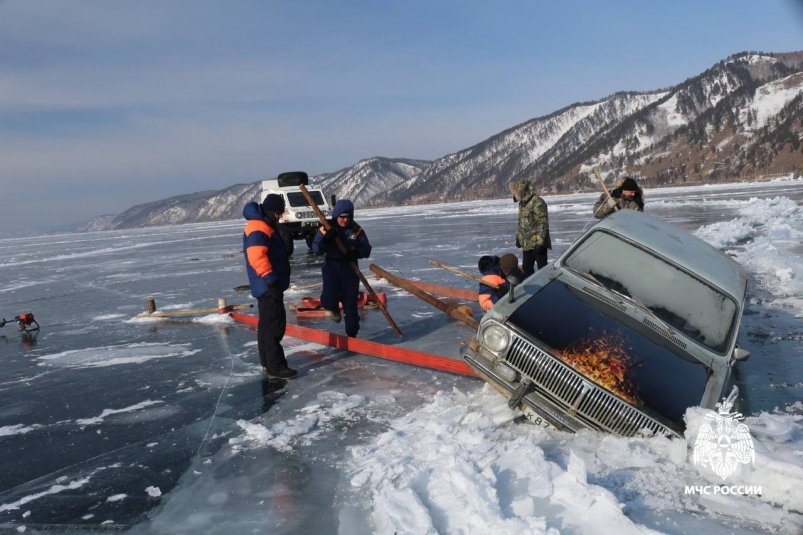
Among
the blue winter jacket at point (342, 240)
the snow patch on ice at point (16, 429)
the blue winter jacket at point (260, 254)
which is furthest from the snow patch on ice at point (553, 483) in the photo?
the blue winter jacket at point (342, 240)

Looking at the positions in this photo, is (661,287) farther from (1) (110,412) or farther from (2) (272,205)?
(1) (110,412)

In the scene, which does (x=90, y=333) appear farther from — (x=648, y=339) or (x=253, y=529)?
(x=648, y=339)

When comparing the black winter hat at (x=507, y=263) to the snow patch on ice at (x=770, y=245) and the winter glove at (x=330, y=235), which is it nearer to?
the winter glove at (x=330, y=235)

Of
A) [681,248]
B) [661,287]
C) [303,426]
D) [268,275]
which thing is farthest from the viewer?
[268,275]

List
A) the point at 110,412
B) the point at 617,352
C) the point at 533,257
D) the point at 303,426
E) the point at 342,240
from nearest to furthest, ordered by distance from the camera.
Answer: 1. the point at 617,352
2. the point at 303,426
3. the point at 110,412
4. the point at 342,240
5. the point at 533,257

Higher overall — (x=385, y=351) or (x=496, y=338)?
(x=496, y=338)

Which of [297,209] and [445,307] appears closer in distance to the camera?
[445,307]

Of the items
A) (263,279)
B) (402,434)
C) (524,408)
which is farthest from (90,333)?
(524,408)

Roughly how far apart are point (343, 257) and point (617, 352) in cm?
374

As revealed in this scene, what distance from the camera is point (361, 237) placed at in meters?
6.88

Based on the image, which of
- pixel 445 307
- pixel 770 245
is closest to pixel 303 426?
pixel 445 307

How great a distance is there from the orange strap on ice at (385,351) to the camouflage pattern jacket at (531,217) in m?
3.11

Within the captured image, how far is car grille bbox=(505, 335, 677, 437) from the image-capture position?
348 centimetres

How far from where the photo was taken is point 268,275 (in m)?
5.55
